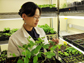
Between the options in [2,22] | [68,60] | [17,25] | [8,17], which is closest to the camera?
[68,60]

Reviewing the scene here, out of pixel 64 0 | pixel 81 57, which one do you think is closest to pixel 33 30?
pixel 81 57

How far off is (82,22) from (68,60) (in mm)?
887

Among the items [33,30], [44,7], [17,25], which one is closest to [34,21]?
[33,30]

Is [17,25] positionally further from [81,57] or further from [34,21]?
[81,57]

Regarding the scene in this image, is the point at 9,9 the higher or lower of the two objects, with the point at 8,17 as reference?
higher

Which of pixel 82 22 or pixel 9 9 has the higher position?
pixel 9 9

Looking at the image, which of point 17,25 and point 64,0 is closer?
point 64,0

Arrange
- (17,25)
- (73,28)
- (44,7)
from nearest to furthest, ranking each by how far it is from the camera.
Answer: (44,7) → (73,28) → (17,25)

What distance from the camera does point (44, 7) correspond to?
6.11 ft

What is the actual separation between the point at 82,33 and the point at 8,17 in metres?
1.58

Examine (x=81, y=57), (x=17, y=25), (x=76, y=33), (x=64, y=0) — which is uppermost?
(x=64, y=0)

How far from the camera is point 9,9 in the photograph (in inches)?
90.7

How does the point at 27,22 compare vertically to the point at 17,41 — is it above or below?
above

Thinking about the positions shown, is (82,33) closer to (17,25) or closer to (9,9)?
(17,25)
